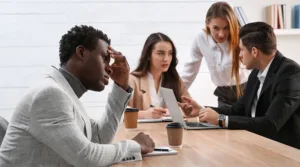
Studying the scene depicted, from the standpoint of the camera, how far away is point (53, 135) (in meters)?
1.60

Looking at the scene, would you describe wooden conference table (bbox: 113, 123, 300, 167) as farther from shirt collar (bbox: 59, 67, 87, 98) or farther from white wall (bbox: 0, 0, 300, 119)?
white wall (bbox: 0, 0, 300, 119)

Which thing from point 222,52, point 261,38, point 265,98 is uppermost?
point 261,38

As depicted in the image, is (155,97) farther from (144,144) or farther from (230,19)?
(144,144)

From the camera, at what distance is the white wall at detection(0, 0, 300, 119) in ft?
15.5

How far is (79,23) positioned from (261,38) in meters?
2.32

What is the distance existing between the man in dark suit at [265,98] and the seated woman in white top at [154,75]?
2.02 feet

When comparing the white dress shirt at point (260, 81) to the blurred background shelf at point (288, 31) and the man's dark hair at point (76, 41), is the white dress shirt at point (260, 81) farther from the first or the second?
the blurred background shelf at point (288, 31)

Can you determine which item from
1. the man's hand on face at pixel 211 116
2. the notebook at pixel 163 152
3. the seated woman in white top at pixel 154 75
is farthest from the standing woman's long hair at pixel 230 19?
the notebook at pixel 163 152

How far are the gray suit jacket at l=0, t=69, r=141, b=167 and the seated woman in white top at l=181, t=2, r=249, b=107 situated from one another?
206 cm

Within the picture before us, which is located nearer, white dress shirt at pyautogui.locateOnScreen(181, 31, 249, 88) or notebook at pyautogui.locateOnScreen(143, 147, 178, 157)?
notebook at pyautogui.locateOnScreen(143, 147, 178, 157)

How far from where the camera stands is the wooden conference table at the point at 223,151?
1800 mm

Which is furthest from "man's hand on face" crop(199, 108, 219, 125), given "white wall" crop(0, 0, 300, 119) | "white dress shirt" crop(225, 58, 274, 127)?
"white wall" crop(0, 0, 300, 119)

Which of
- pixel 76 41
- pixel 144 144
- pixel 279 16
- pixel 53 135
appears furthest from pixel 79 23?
pixel 53 135

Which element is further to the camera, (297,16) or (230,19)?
(297,16)
